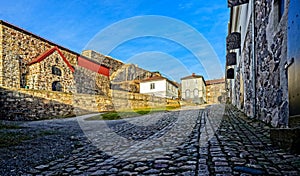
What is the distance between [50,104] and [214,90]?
117ft

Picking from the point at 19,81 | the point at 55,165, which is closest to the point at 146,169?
the point at 55,165

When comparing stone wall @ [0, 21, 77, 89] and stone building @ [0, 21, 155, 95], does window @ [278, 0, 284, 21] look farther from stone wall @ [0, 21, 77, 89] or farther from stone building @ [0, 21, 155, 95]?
stone wall @ [0, 21, 77, 89]

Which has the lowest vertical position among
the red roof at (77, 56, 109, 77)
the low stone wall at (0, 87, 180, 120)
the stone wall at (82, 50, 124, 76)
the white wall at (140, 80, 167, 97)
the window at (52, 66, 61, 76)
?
the low stone wall at (0, 87, 180, 120)

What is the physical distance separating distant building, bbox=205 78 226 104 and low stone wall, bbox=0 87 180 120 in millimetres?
25725

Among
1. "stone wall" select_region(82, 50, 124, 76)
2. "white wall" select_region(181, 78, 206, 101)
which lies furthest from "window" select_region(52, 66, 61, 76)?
"white wall" select_region(181, 78, 206, 101)

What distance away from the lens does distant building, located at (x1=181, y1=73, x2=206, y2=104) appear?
3779cm

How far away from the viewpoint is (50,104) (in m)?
12.3

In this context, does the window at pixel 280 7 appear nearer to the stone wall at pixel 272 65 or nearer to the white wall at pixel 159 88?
the stone wall at pixel 272 65

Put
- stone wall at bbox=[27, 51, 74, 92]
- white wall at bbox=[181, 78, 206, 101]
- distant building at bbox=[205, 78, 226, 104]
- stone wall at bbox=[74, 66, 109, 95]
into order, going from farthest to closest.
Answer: distant building at bbox=[205, 78, 226, 104] → white wall at bbox=[181, 78, 206, 101] → stone wall at bbox=[74, 66, 109, 95] → stone wall at bbox=[27, 51, 74, 92]

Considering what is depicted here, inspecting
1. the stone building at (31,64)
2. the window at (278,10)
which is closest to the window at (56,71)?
the stone building at (31,64)

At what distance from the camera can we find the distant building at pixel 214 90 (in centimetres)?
4053

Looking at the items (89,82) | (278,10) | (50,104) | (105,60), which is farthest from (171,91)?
(278,10)

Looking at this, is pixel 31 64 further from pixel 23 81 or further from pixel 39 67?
pixel 23 81

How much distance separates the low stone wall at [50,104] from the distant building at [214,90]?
84.4 feet
